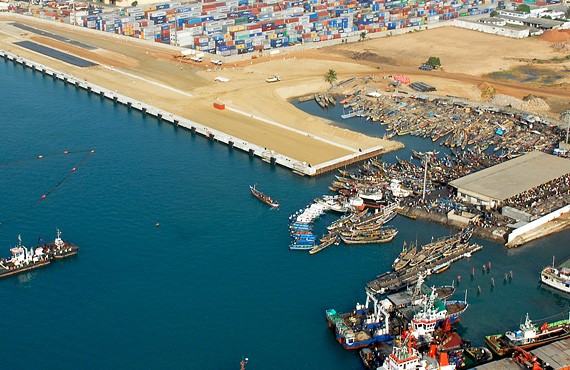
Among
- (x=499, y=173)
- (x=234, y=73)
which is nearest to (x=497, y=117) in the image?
(x=499, y=173)

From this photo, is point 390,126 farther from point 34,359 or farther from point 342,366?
point 34,359

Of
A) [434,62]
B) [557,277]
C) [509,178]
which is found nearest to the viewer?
[557,277]

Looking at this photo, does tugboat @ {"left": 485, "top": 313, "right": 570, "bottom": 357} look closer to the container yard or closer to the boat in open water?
the boat in open water

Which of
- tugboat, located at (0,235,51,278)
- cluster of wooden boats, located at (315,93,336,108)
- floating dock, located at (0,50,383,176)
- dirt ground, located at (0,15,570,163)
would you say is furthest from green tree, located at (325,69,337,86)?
tugboat, located at (0,235,51,278)

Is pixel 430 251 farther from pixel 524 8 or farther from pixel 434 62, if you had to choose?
pixel 524 8

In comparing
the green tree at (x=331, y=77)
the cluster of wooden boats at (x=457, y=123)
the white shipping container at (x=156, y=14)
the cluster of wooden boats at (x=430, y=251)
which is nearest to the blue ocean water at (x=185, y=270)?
the cluster of wooden boats at (x=430, y=251)

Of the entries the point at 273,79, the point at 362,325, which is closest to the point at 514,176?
the point at 362,325
